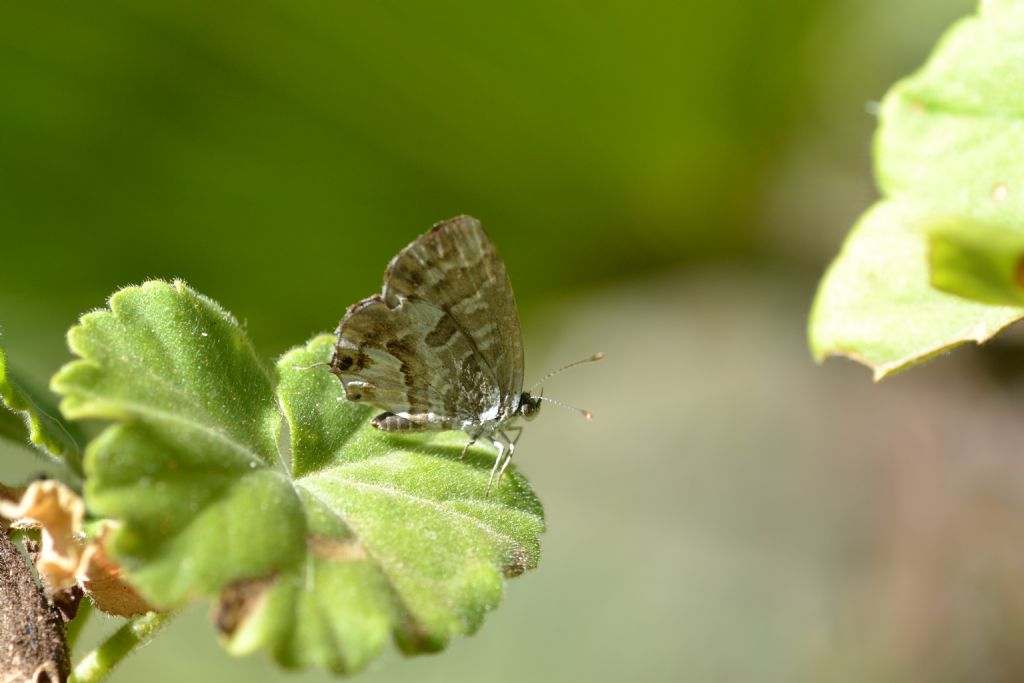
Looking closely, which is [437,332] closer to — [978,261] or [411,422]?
[411,422]

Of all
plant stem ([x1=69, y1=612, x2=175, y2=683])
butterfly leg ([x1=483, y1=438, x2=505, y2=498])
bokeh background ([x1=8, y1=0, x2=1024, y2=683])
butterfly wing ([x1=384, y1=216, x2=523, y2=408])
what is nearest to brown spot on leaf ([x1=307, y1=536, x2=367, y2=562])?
plant stem ([x1=69, y1=612, x2=175, y2=683])

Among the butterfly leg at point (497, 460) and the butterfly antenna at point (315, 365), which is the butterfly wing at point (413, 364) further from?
the butterfly leg at point (497, 460)

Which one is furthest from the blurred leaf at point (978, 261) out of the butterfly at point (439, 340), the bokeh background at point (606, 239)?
the bokeh background at point (606, 239)

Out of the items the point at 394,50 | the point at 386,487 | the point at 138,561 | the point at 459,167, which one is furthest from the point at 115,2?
the point at 138,561

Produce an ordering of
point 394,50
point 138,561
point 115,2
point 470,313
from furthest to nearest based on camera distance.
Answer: point 394,50, point 115,2, point 470,313, point 138,561

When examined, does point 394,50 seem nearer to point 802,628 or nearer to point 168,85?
point 168,85

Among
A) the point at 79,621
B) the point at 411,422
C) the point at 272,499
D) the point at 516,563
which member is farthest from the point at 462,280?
the point at 79,621
